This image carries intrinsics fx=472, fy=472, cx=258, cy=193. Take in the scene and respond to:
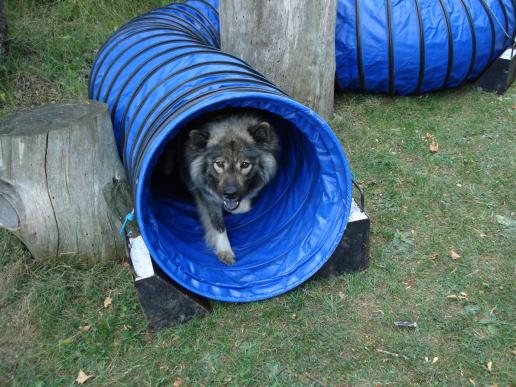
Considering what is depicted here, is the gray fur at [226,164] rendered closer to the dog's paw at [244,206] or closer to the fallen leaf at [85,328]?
the dog's paw at [244,206]

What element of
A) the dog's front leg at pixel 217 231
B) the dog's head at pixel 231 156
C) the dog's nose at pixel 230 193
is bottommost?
the dog's front leg at pixel 217 231

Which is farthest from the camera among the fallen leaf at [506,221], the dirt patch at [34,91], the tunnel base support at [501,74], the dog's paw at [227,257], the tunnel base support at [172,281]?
the tunnel base support at [501,74]

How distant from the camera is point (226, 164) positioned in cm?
325

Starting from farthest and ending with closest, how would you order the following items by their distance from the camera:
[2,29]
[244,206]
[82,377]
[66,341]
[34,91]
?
[34,91] → [2,29] → [244,206] → [66,341] → [82,377]

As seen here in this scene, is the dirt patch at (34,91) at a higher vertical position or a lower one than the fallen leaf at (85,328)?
higher

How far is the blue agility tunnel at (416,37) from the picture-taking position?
535 cm

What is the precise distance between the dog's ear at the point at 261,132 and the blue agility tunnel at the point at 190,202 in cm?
14

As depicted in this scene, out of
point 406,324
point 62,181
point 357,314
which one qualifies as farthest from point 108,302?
point 406,324

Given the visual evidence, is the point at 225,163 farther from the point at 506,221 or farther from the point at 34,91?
the point at 34,91

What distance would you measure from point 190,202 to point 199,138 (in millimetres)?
1079

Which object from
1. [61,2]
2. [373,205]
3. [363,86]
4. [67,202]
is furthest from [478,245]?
[61,2]

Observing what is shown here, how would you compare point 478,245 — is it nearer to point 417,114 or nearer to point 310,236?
point 310,236

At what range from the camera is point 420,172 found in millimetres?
4598

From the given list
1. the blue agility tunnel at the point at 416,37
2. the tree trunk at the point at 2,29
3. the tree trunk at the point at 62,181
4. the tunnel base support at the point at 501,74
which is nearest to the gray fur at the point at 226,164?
the tree trunk at the point at 62,181
